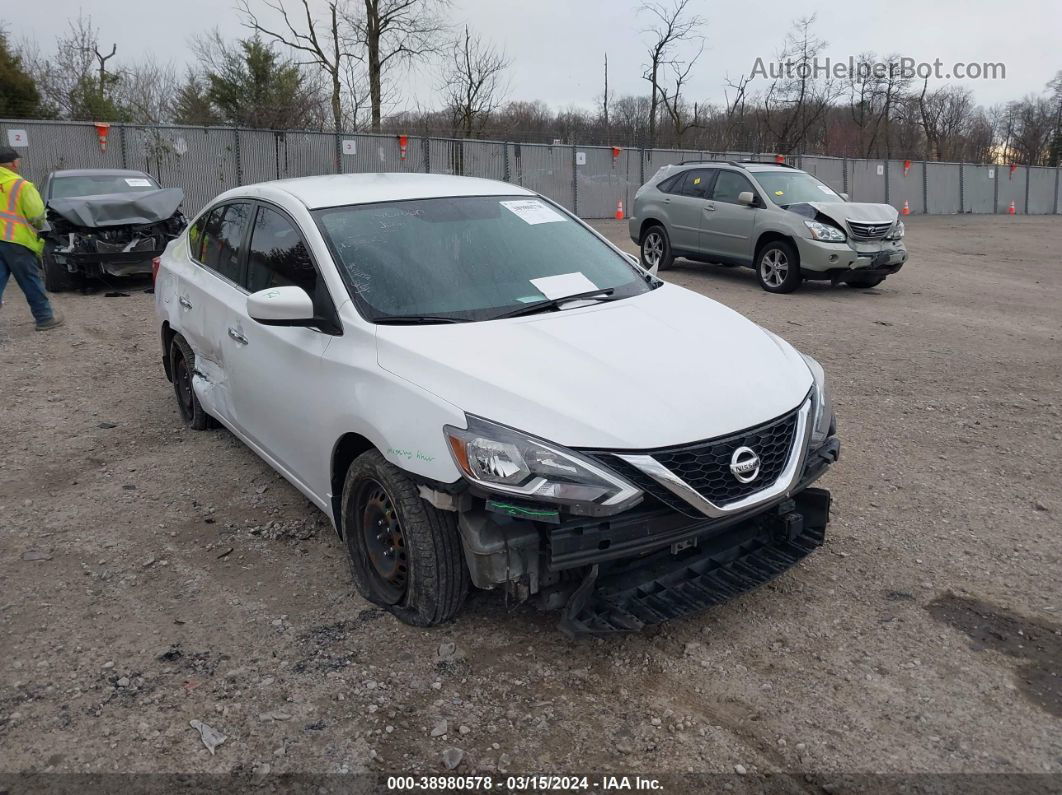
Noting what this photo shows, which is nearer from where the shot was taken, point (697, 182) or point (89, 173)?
point (89, 173)

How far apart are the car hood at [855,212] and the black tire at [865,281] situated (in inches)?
32.7

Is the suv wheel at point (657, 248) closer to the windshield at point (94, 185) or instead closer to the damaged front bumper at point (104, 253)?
the damaged front bumper at point (104, 253)

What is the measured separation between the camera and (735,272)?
1323 cm

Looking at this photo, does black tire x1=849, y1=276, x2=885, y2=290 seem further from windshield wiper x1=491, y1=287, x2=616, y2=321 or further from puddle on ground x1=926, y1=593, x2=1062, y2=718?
puddle on ground x1=926, y1=593, x2=1062, y2=718

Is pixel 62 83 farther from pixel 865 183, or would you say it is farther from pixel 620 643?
pixel 620 643

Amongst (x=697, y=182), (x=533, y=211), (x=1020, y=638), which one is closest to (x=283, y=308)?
(x=533, y=211)

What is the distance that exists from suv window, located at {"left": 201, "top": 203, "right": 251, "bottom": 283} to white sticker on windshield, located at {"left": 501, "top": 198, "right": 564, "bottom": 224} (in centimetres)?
143

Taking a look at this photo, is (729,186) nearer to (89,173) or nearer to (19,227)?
(19,227)

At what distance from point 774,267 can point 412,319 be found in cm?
880

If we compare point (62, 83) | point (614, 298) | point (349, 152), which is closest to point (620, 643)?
point (614, 298)

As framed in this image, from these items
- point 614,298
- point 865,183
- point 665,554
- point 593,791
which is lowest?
point 593,791

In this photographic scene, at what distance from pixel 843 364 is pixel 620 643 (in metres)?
5.04

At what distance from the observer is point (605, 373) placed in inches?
121

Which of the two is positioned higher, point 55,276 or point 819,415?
point 55,276
